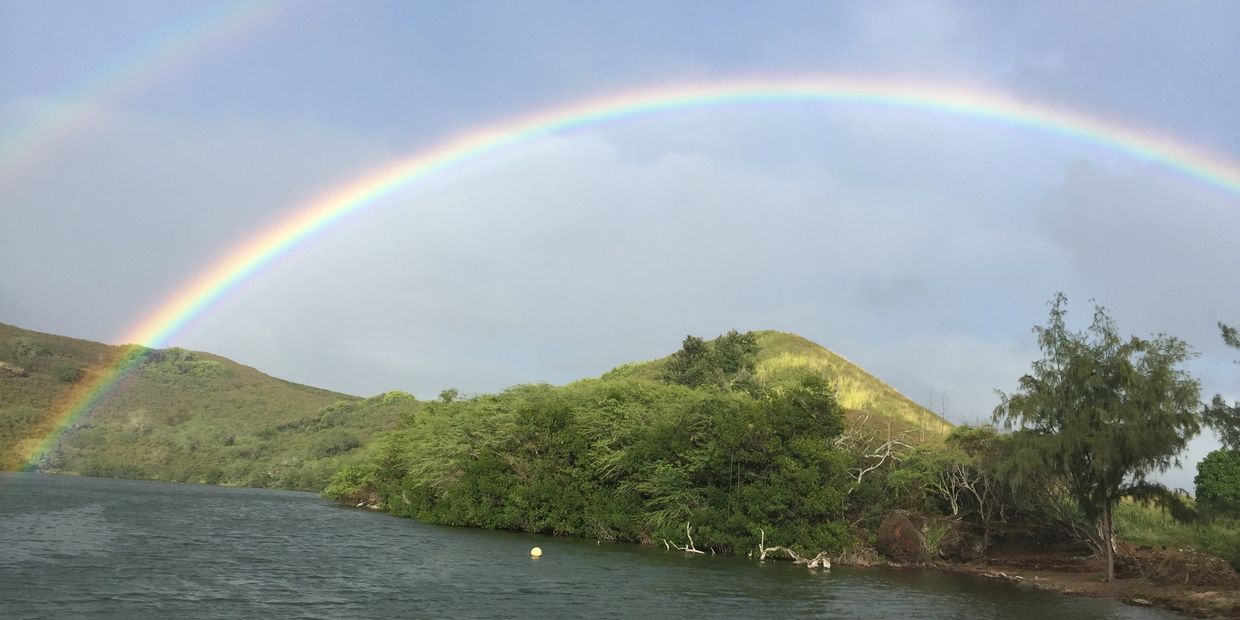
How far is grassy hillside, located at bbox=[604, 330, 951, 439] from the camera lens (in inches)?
3708

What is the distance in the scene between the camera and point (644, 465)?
55.9 metres

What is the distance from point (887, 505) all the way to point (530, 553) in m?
25.6

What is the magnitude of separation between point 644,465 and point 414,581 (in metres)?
25.9

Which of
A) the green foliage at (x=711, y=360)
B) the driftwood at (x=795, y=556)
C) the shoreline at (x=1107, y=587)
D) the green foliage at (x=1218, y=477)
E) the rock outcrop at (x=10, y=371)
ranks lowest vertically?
the driftwood at (x=795, y=556)

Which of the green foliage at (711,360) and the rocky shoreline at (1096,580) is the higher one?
the green foliage at (711,360)

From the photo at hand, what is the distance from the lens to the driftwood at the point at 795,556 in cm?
4841

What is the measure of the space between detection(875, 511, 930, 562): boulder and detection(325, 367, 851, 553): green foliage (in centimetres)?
320

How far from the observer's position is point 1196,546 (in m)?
46.7

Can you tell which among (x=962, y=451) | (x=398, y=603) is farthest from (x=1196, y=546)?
(x=398, y=603)

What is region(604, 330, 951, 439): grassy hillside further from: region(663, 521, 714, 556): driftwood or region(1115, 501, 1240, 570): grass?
region(663, 521, 714, 556): driftwood

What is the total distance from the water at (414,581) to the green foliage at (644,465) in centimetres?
361

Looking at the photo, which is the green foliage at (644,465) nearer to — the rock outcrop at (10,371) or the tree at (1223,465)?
the tree at (1223,465)

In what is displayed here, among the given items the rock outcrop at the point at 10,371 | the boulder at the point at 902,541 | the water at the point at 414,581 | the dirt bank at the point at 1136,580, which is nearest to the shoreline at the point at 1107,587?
the dirt bank at the point at 1136,580

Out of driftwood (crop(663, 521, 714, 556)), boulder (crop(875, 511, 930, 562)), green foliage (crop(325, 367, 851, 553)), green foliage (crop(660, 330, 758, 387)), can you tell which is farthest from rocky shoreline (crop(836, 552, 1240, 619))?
green foliage (crop(660, 330, 758, 387))
